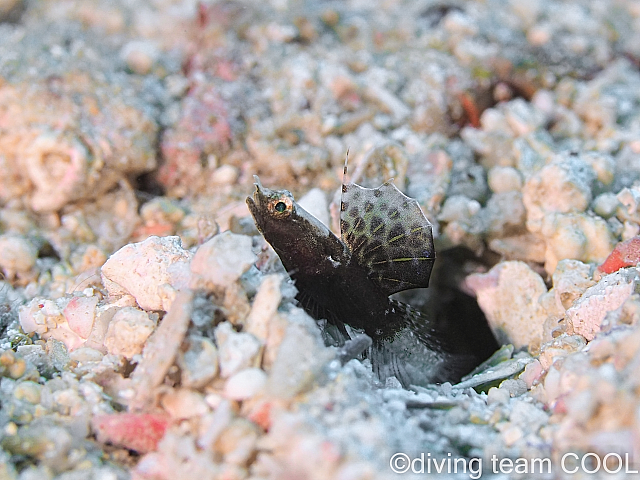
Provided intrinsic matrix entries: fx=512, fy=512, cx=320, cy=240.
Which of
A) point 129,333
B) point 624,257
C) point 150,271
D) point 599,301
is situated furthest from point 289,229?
point 624,257

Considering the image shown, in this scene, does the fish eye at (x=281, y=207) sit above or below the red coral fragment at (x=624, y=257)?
above

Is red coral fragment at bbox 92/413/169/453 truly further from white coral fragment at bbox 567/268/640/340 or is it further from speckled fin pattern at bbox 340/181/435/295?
white coral fragment at bbox 567/268/640/340

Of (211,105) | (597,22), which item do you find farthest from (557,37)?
(211,105)

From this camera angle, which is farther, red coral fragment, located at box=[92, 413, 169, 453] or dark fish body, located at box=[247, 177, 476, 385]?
dark fish body, located at box=[247, 177, 476, 385]

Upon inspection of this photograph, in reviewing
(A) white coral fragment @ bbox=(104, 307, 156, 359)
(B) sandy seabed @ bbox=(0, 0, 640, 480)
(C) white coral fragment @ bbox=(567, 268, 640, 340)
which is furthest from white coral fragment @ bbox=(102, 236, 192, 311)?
(C) white coral fragment @ bbox=(567, 268, 640, 340)

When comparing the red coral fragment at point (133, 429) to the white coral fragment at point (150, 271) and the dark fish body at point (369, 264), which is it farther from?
the dark fish body at point (369, 264)

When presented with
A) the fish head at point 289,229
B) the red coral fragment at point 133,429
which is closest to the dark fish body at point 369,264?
the fish head at point 289,229
